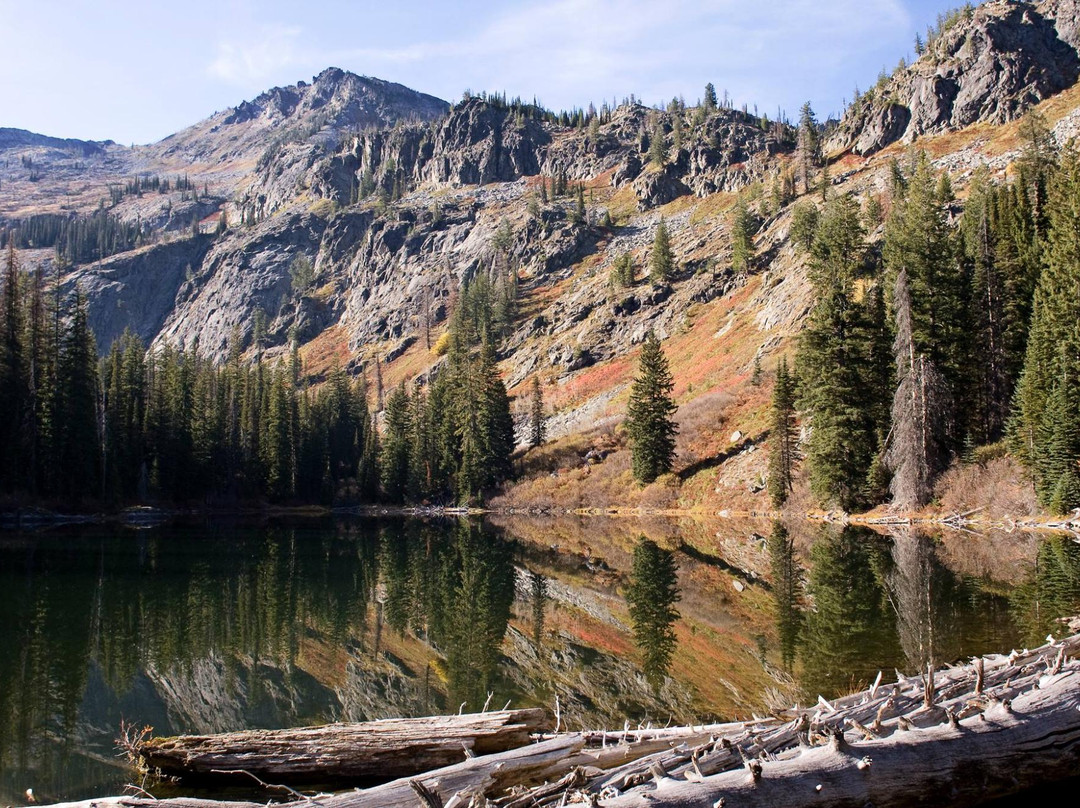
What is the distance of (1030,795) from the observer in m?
7.45

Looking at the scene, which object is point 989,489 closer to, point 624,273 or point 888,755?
point 888,755

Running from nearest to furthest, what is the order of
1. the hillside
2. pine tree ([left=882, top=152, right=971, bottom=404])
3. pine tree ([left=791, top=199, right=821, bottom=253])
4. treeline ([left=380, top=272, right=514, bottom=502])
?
1. pine tree ([left=882, top=152, right=971, bottom=404])
2. the hillside
3. treeline ([left=380, top=272, right=514, bottom=502])
4. pine tree ([left=791, top=199, right=821, bottom=253])

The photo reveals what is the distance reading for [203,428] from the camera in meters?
78.1

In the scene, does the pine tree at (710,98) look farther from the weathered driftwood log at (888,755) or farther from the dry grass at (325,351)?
the weathered driftwood log at (888,755)

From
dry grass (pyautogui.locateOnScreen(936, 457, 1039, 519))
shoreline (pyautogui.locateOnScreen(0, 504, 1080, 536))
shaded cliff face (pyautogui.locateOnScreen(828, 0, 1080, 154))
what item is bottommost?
shoreline (pyautogui.locateOnScreen(0, 504, 1080, 536))

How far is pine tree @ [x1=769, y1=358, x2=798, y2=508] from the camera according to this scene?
51.3 metres

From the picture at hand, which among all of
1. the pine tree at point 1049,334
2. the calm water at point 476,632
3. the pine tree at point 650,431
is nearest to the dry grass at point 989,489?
the pine tree at point 1049,334

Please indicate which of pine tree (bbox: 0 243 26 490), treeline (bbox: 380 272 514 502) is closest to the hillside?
treeline (bbox: 380 272 514 502)

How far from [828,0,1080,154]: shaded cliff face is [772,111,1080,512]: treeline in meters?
87.0

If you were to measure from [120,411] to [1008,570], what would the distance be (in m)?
71.7

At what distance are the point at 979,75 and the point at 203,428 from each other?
446 ft

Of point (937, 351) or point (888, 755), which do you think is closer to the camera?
point (888, 755)

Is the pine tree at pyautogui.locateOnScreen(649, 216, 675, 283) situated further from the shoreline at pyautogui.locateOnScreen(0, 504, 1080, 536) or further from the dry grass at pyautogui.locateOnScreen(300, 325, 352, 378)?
the dry grass at pyautogui.locateOnScreen(300, 325, 352, 378)

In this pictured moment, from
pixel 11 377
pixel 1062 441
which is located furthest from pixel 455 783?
pixel 11 377
